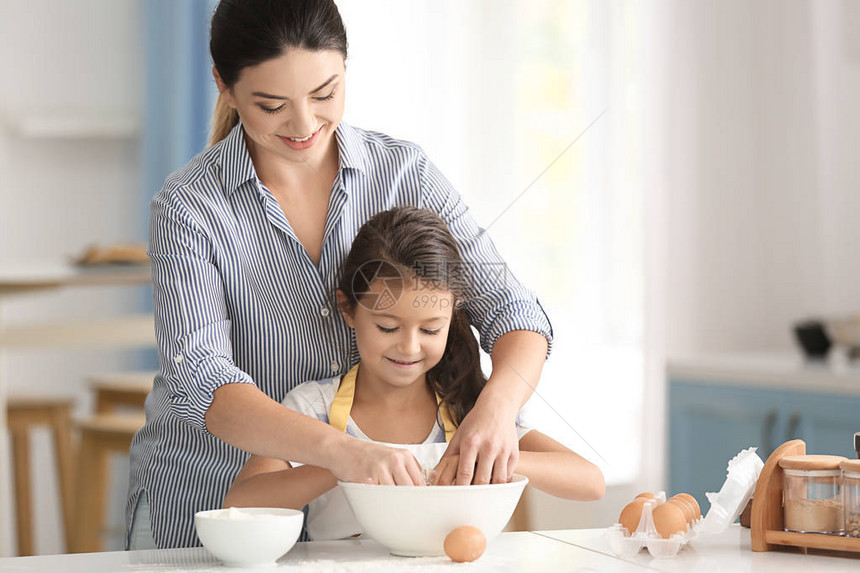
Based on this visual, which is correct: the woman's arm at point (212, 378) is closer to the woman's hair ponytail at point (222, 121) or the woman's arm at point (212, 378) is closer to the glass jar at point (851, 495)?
the woman's hair ponytail at point (222, 121)

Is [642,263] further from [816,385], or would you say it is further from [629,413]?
[816,385]

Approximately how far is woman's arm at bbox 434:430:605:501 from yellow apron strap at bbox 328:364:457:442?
0.12 meters

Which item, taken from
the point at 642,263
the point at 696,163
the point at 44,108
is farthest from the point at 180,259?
the point at 44,108

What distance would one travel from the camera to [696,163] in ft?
10.2

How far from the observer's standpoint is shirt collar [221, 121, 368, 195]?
1373 millimetres

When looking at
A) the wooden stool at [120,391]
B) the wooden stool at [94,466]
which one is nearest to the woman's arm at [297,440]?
the wooden stool at [94,466]

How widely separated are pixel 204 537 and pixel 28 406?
241 cm

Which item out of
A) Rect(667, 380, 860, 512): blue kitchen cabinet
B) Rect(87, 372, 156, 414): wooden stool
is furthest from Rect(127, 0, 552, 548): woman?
Rect(87, 372, 156, 414): wooden stool

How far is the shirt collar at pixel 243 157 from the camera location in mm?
1373

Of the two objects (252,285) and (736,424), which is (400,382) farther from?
(736,424)

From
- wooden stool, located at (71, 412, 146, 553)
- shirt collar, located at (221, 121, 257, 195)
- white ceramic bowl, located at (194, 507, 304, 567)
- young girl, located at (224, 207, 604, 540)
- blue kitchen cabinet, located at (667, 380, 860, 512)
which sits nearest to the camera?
white ceramic bowl, located at (194, 507, 304, 567)

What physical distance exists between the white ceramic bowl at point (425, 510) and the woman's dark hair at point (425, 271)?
0.99 ft

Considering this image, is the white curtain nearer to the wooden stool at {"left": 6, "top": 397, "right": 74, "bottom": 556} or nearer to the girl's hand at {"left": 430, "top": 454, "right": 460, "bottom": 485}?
the wooden stool at {"left": 6, "top": 397, "right": 74, "bottom": 556}

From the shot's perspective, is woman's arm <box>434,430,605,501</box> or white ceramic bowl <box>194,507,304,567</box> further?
woman's arm <box>434,430,605,501</box>
